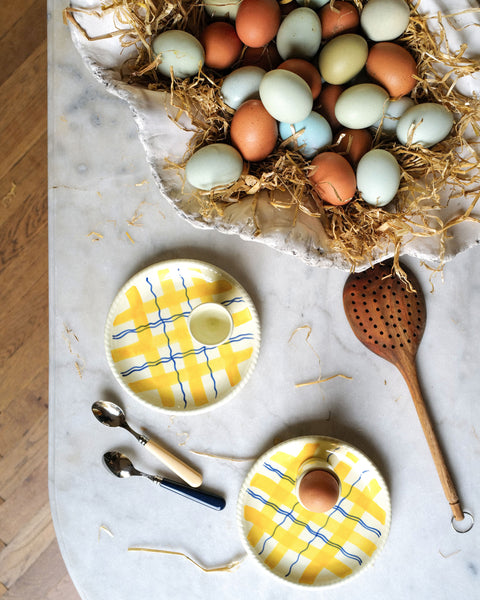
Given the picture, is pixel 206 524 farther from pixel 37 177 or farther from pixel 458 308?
pixel 37 177

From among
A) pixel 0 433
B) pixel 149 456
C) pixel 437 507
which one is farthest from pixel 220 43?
pixel 0 433

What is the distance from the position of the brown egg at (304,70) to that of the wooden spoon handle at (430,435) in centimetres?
42

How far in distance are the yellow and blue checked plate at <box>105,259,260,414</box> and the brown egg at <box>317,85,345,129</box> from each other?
267 millimetres

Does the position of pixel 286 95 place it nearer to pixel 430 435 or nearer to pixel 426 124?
pixel 426 124

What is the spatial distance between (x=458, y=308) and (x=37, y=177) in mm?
915

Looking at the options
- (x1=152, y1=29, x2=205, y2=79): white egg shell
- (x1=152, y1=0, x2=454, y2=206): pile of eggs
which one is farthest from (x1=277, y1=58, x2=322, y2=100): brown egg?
(x1=152, y1=29, x2=205, y2=79): white egg shell

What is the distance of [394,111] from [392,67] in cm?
5

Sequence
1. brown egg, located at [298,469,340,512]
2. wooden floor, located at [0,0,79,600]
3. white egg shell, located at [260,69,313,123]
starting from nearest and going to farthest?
1. white egg shell, located at [260,69,313,123]
2. brown egg, located at [298,469,340,512]
3. wooden floor, located at [0,0,79,600]

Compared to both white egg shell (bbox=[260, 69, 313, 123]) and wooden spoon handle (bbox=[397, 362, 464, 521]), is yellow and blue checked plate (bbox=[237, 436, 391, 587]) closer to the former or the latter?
wooden spoon handle (bbox=[397, 362, 464, 521])

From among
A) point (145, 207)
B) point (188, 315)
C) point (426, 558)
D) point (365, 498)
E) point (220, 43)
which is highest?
point (220, 43)

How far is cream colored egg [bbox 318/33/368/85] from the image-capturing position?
0.62 metres

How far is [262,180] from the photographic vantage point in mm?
616

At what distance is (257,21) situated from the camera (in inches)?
24.2

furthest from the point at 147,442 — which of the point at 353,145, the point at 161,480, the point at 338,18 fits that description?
the point at 338,18
